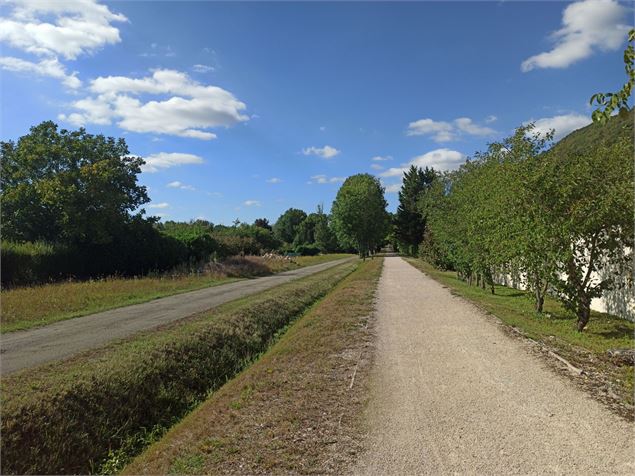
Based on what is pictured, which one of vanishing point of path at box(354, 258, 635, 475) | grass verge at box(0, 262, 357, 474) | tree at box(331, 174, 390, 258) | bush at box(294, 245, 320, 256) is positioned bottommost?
grass verge at box(0, 262, 357, 474)

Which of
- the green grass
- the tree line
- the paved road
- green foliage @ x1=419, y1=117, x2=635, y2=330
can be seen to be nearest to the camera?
the paved road

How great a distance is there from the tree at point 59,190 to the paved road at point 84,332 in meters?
11.0

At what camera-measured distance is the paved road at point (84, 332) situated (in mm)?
9070

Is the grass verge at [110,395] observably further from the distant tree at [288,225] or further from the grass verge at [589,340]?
the distant tree at [288,225]

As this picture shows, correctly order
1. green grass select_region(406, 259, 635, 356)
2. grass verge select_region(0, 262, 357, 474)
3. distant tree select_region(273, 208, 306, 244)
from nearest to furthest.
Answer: grass verge select_region(0, 262, 357, 474) → green grass select_region(406, 259, 635, 356) → distant tree select_region(273, 208, 306, 244)

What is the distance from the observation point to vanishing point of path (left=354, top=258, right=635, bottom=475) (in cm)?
436

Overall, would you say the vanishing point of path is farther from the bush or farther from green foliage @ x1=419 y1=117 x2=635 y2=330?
the bush

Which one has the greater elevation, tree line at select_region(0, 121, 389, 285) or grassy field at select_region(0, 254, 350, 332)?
tree line at select_region(0, 121, 389, 285)

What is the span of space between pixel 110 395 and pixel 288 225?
118388 millimetres

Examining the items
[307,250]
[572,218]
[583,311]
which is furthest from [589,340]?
[307,250]

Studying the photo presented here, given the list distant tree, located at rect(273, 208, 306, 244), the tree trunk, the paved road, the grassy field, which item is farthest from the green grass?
distant tree, located at rect(273, 208, 306, 244)

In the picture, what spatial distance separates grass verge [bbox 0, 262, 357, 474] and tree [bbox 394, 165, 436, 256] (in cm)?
6140

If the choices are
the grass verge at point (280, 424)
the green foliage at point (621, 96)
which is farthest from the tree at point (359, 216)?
the green foliage at point (621, 96)

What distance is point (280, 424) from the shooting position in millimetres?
5703
